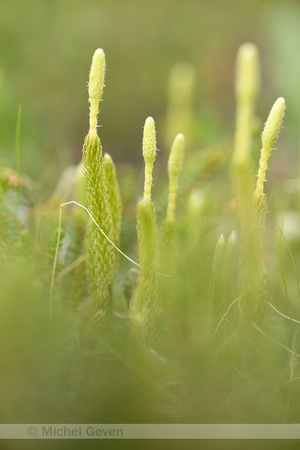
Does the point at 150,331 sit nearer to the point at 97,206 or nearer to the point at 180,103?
the point at 97,206

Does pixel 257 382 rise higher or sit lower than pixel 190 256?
lower

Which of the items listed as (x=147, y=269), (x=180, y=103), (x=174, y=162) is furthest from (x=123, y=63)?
(x=147, y=269)

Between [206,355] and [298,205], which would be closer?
[206,355]

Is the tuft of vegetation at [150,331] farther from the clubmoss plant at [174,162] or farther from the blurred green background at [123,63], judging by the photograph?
the blurred green background at [123,63]

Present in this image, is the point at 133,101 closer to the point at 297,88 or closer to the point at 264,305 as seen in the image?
the point at 297,88

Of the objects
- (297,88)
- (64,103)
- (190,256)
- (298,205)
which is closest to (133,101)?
(64,103)

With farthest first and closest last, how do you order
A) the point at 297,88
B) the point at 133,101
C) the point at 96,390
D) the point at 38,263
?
the point at 133,101 < the point at 297,88 < the point at 38,263 < the point at 96,390

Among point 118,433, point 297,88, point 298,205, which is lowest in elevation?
point 118,433

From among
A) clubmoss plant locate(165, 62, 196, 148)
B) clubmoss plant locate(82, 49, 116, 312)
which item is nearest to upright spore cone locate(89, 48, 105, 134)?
→ clubmoss plant locate(82, 49, 116, 312)

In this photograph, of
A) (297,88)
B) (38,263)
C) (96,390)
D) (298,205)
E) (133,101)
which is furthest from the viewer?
(133,101)

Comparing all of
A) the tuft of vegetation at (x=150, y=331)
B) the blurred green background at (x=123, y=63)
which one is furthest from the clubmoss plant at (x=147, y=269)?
the blurred green background at (x=123, y=63)
